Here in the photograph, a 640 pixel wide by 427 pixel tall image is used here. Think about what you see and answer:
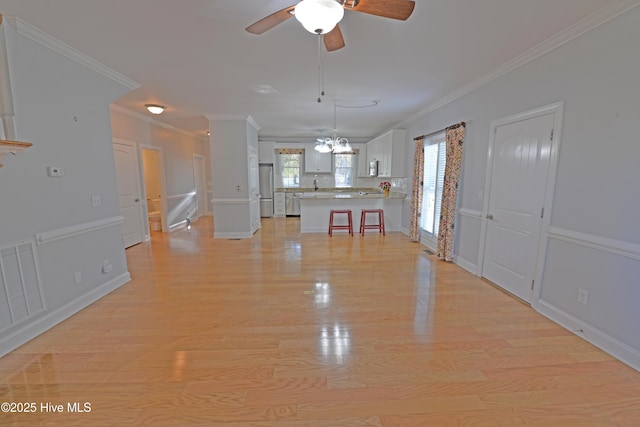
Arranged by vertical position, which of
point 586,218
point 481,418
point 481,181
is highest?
point 481,181

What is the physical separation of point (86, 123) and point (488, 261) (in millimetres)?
5153

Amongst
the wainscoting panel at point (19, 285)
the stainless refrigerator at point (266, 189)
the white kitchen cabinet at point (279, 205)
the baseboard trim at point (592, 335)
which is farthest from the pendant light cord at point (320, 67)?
the white kitchen cabinet at point (279, 205)

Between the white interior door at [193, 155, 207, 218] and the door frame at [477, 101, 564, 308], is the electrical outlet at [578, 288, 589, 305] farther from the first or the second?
the white interior door at [193, 155, 207, 218]

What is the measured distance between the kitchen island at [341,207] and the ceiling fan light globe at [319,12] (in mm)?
4629

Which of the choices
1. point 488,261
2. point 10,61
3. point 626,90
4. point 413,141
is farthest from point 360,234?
point 10,61

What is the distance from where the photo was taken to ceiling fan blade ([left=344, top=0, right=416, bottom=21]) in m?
1.52

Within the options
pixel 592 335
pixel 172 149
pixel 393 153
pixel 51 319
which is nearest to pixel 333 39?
pixel 592 335

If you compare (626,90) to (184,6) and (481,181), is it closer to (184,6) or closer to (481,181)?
(481,181)

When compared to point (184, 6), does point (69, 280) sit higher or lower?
lower

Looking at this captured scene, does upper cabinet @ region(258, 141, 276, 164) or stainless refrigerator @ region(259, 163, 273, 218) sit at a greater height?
upper cabinet @ region(258, 141, 276, 164)

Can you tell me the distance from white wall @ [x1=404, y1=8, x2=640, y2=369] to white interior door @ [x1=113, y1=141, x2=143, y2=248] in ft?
20.5

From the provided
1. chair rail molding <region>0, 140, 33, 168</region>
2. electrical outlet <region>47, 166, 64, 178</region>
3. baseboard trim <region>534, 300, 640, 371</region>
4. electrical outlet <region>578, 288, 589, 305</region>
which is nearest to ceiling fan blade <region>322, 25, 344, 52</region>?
chair rail molding <region>0, 140, 33, 168</region>

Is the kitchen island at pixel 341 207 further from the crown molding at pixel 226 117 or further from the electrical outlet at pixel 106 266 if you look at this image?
the electrical outlet at pixel 106 266

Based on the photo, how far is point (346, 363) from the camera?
75.6 inches
